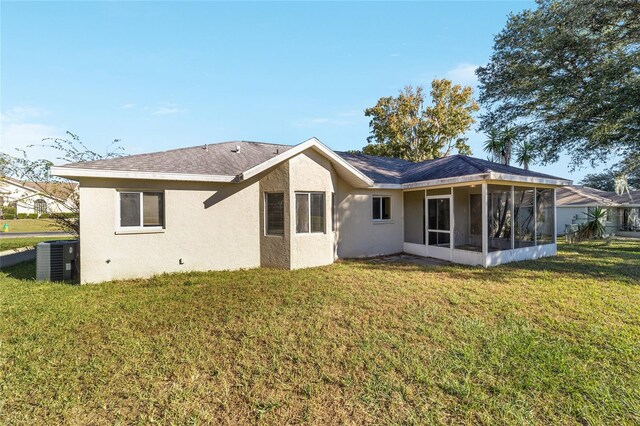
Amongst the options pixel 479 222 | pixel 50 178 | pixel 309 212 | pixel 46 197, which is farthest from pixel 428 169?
pixel 46 197

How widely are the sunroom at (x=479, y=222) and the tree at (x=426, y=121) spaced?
19771 millimetres

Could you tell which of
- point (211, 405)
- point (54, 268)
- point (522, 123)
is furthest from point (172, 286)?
point (522, 123)

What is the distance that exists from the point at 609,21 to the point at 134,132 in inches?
879

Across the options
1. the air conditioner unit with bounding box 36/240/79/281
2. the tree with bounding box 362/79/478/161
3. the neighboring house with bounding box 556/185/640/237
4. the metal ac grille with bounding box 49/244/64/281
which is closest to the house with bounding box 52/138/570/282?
the air conditioner unit with bounding box 36/240/79/281

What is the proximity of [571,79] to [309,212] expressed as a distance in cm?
1440

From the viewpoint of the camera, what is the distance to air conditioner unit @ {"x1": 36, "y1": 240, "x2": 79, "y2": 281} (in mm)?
9531

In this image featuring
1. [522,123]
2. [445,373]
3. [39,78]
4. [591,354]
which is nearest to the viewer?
[445,373]

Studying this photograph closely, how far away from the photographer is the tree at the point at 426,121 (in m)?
31.9

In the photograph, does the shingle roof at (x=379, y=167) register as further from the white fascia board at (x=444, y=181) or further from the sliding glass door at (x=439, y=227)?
the sliding glass door at (x=439, y=227)

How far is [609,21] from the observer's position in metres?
12.5

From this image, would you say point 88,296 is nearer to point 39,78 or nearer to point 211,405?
point 211,405

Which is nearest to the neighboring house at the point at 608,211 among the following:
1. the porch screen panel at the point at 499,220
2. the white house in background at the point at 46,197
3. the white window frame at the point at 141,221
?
the porch screen panel at the point at 499,220

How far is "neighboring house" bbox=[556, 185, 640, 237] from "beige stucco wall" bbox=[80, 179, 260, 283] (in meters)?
26.3

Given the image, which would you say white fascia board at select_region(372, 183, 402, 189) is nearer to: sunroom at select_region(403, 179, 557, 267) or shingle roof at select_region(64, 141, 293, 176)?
sunroom at select_region(403, 179, 557, 267)
